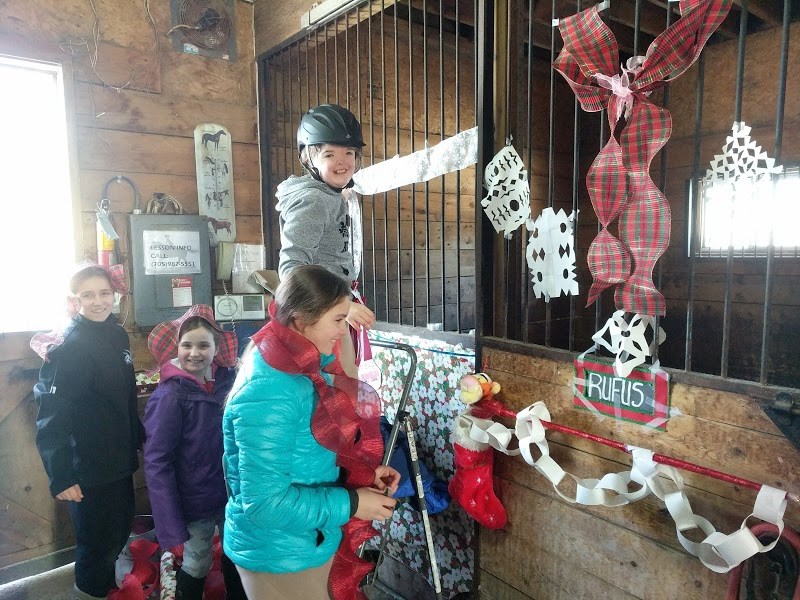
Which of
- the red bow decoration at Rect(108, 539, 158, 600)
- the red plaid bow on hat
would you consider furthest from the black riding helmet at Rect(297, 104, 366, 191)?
the red bow decoration at Rect(108, 539, 158, 600)

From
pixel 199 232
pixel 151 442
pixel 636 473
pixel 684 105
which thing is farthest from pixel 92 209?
pixel 684 105

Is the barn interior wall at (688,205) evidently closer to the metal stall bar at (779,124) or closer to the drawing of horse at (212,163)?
the drawing of horse at (212,163)

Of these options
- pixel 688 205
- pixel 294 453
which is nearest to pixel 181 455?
pixel 294 453

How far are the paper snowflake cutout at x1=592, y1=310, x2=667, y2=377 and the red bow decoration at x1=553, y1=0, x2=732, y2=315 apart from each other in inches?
1.5

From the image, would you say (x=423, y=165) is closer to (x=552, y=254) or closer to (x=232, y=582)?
(x=552, y=254)

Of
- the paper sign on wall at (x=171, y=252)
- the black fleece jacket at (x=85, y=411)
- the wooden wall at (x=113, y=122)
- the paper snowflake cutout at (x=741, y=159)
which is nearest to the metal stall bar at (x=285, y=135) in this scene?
the wooden wall at (x=113, y=122)

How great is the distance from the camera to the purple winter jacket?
1.96 metres

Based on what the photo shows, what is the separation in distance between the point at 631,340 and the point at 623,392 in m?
0.15

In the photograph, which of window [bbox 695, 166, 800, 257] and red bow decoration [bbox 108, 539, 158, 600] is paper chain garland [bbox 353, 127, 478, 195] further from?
red bow decoration [bbox 108, 539, 158, 600]

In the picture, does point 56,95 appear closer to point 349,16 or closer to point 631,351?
point 349,16

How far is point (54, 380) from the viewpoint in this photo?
2.04 meters

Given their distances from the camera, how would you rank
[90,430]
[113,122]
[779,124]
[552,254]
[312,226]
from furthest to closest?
[113,122] → [90,430] → [312,226] → [552,254] → [779,124]

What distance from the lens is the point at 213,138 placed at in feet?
9.74

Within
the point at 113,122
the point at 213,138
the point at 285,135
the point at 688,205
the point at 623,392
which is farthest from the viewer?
the point at 688,205
